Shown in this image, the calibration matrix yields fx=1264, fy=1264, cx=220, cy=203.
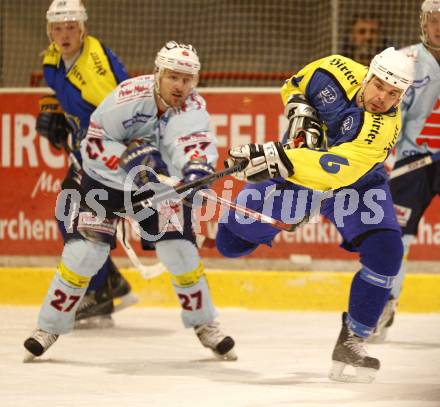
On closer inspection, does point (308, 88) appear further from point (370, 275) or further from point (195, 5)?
point (195, 5)

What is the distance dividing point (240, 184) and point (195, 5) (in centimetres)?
220

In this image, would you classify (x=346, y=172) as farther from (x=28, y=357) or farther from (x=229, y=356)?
(x=28, y=357)

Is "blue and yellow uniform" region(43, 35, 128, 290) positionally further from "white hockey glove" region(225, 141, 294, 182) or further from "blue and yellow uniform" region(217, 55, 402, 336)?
"white hockey glove" region(225, 141, 294, 182)

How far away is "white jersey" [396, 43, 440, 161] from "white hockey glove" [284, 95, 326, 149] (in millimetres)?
1006

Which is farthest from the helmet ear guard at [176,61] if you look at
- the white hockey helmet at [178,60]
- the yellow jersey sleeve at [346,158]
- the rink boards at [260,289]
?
the rink boards at [260,289]

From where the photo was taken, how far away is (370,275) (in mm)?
4211

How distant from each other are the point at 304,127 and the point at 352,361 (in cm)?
81

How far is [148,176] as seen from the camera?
4.43 metres

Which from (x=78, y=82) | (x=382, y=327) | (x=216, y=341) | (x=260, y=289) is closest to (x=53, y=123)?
(x=78, y=82)

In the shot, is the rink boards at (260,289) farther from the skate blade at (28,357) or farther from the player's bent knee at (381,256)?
the player's bent knee at (381,256)

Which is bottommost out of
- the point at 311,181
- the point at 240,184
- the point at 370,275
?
the point at 240,184

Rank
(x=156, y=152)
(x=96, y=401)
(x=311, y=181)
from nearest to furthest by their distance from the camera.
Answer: (x=96, y=401) → (x=311, y=181) → (x=156, y=152)

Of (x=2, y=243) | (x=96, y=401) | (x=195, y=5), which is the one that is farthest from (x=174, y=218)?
(x=195, y=5)

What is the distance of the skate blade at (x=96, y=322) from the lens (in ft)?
18.4
